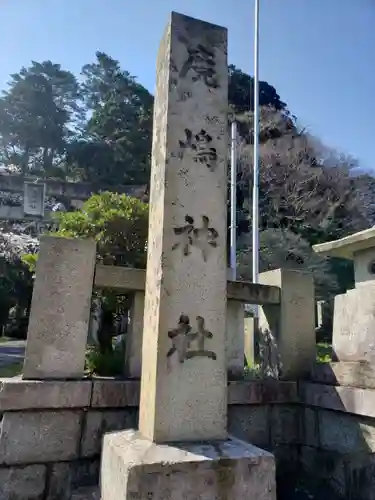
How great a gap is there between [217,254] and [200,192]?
47cm

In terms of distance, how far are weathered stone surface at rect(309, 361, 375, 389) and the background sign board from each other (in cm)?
2247

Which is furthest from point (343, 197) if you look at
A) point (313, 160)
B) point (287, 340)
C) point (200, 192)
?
point (200, 192)

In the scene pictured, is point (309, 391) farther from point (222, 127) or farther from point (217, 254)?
point (222, 127)

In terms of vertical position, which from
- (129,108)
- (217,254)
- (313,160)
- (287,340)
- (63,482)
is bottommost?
(63,482)

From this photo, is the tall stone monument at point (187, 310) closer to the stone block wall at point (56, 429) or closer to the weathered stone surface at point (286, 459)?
the stone block wall at point (56, 429)

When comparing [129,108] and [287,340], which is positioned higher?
[129,108]

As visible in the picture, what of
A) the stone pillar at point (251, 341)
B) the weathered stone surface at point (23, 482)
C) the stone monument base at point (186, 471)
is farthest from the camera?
the stone pillar at point (251, 341)

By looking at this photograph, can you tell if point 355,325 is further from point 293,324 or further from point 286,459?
point 286,459

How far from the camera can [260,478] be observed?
8.10 feet

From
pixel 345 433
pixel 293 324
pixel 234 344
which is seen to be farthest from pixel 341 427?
pixel 234 344

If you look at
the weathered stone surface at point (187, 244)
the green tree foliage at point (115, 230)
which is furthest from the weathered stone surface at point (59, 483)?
the green tree foliage at point (115, 230)

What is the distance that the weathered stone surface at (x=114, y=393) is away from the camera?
3.47 m

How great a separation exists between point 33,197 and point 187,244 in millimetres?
22960

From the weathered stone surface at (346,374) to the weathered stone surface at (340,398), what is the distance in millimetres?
89
